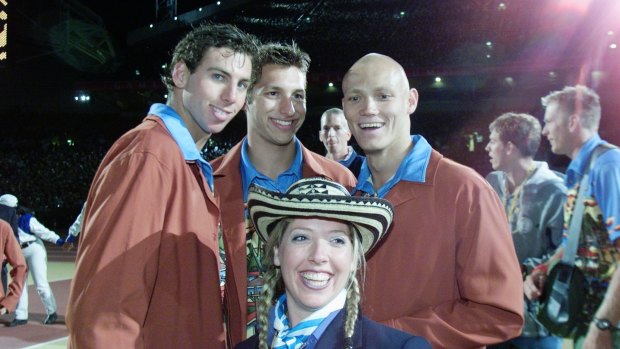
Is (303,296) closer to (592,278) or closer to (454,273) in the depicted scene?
(454,273)

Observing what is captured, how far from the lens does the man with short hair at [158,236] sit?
1891 millimetres

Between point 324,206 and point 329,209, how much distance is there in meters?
0.02

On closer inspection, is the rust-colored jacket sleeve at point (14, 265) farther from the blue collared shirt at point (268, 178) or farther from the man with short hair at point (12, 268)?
the blue collared shirt at point (268, 178)

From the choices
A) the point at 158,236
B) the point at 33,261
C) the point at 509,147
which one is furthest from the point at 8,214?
the point at 158,236

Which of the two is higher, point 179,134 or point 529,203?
point 179,134

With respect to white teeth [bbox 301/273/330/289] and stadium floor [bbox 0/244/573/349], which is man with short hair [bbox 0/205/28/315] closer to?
stadium floor [bbox 0/244/573/349]

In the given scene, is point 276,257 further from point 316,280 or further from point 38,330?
point 38,330

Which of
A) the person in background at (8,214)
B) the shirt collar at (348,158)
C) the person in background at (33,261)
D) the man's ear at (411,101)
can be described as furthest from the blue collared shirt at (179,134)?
the person in background at (8,214)

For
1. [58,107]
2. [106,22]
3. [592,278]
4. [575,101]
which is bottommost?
[592,278]

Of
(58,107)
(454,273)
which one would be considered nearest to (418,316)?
(454,273)

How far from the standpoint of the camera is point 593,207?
359 centimetres

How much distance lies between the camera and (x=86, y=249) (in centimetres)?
192

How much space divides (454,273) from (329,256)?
589 mm

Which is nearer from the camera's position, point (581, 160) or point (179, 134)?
point (179, 134)
